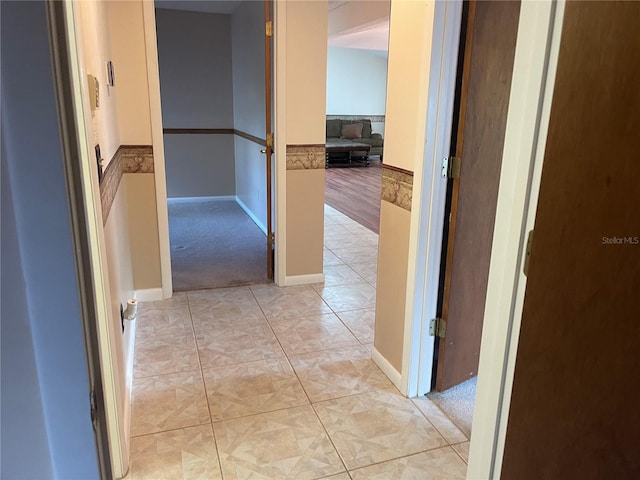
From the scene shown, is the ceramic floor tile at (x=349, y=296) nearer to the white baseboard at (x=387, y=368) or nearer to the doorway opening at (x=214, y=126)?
the white baseboard at (x=387, y=368)

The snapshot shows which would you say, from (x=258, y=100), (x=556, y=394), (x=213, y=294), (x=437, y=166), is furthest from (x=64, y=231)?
(x=258, y=100)

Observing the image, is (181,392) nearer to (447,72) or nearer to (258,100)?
(447,72)

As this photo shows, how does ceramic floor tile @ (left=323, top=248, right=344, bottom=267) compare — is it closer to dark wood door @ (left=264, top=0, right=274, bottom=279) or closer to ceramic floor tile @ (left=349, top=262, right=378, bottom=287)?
ceramic floor tile @ (left=349, top=262, right=378, bottom=287)

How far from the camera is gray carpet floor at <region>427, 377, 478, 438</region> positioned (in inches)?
80.5

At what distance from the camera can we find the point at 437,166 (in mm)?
1923

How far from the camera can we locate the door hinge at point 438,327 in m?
2.14

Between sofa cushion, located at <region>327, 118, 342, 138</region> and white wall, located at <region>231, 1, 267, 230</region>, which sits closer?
white wall, located at <region>231, 1, 267, 230</region>

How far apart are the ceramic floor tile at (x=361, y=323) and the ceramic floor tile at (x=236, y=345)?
19.0 inches

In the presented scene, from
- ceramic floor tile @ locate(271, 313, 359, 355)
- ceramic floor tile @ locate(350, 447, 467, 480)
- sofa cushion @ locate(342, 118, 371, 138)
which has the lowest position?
ceramic floor tile @ locate(350, 447, 467, 480)

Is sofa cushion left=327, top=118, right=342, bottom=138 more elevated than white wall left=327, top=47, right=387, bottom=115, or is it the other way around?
white wall left=327, top=47, right=387, bottom=115

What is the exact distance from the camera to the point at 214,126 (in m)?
6.07

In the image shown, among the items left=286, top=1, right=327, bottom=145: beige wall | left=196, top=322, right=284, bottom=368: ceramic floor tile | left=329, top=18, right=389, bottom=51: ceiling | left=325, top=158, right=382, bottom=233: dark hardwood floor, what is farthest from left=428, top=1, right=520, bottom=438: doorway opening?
left=329, top=18, right=389, bottom=51: ceiling

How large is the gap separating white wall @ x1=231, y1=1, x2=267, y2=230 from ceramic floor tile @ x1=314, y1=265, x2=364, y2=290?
3.88ft

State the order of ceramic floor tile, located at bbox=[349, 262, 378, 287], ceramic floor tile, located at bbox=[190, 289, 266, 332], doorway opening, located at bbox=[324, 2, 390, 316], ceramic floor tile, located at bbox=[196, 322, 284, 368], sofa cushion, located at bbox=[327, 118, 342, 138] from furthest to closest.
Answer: sofa cushion, located at bbox=[327, 118, 342, 138], doorway opening, located at bbox=[324, 2, 390, 316], ceramic floor tile, located at bbox=[349, 262, 378, 287], ceramic floor tile, located at bbox=[190, 289, 266, 332], ceramic floor tile, located at bbox=[196, 322, 284, 368]
